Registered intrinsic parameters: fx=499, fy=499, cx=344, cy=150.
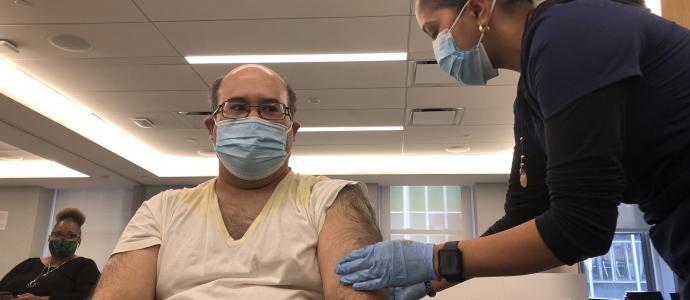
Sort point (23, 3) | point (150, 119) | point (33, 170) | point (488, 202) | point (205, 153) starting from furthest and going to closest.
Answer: point (488, 202) → point (33, 170) → point (205, 153) → point (150, 119) → point (23, 3)

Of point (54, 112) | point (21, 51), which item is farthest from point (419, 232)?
point (21, 51)

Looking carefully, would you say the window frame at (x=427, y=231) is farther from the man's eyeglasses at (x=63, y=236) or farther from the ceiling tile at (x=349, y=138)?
the man's eyeglasses at (x=63, y=236)

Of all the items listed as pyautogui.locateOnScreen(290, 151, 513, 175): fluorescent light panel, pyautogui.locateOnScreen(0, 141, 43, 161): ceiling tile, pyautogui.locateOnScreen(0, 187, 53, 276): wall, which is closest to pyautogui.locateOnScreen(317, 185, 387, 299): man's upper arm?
pyautogui.locateOnScreen(290, 151, 513, 175): fluorescent light panel

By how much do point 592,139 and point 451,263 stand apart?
338 mm

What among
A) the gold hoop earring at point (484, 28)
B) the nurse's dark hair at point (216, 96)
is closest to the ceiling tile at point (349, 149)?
the nurse's dark hair at point (216, 96)

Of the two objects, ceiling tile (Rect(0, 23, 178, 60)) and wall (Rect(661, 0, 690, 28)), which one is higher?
ceiling tile (Rect(0, 23, 178, 60))

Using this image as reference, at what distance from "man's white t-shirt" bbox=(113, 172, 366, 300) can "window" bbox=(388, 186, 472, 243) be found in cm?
702

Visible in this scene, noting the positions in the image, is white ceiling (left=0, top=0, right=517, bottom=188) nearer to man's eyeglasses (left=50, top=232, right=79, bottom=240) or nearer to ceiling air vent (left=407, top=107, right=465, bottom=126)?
ceiling air vent (left=407, top=107, right=465, bottom=126)

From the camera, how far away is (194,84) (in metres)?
4.36

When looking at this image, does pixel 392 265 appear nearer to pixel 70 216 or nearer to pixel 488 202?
pixel 70 216

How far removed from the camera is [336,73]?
414 centimetres

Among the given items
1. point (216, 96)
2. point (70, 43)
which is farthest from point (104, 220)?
point (216, 96)

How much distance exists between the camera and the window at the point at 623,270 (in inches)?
303

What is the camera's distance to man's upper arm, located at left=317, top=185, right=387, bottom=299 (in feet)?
3.73
